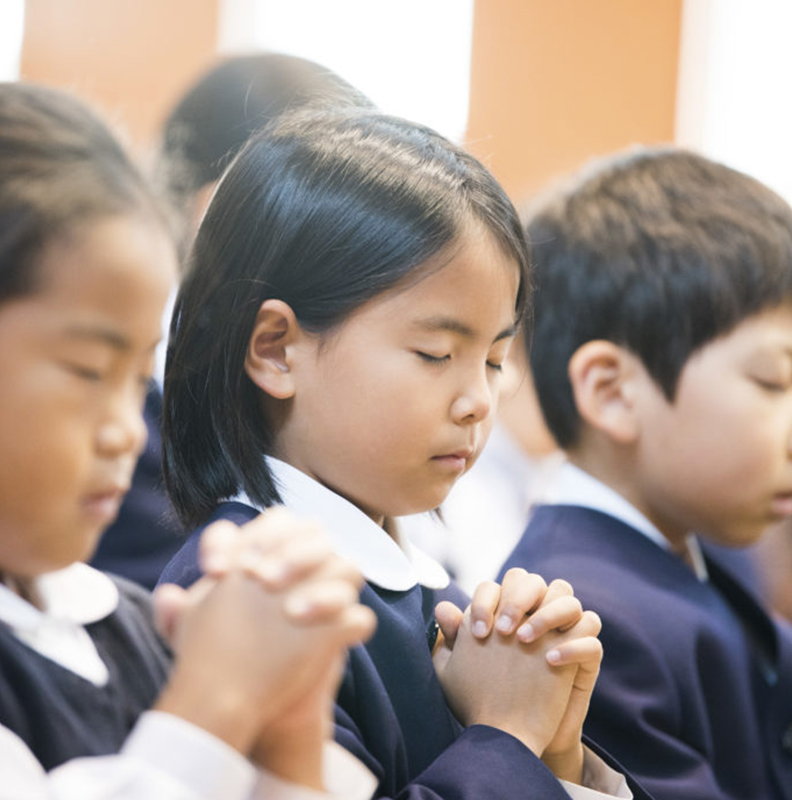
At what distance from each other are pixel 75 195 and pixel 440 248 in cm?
30

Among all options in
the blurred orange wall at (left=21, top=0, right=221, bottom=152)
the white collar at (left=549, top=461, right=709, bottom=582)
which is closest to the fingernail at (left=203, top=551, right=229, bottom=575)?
the white collar at (left=549, top=461, right=709, bottom=582)

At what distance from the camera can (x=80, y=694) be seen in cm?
58

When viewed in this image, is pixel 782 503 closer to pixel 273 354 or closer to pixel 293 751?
pixel 273 354

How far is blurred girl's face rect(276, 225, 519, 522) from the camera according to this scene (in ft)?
2.54

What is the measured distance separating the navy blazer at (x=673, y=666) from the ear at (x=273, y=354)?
13.6 inches

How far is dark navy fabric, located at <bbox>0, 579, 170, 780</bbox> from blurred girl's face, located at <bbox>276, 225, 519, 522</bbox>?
0.20 m

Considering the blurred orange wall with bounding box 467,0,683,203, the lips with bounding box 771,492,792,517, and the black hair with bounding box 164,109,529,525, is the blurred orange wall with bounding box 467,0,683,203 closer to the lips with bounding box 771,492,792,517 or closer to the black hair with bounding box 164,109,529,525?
the lips with bounding box 771,492,792,517

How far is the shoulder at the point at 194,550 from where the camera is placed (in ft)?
2.37

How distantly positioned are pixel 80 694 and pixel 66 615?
0.04 metres

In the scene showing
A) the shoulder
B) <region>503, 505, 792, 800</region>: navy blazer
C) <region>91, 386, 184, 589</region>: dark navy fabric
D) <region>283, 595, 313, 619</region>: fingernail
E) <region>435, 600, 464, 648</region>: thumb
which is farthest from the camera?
<region>91, 386, 184, 589</region>: dark navy fabric

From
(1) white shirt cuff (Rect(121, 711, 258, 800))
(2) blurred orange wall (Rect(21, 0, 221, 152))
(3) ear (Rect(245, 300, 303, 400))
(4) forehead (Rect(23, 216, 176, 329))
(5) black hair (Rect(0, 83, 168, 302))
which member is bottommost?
(1) white shirt cuff (Rect(121, 711, 258, 800))

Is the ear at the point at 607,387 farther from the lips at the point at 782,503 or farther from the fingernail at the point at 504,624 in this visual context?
the fingernail at the point at 504,624

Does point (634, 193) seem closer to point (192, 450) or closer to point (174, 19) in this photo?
point (192, 450)

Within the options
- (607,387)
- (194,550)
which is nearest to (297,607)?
(194,550)
